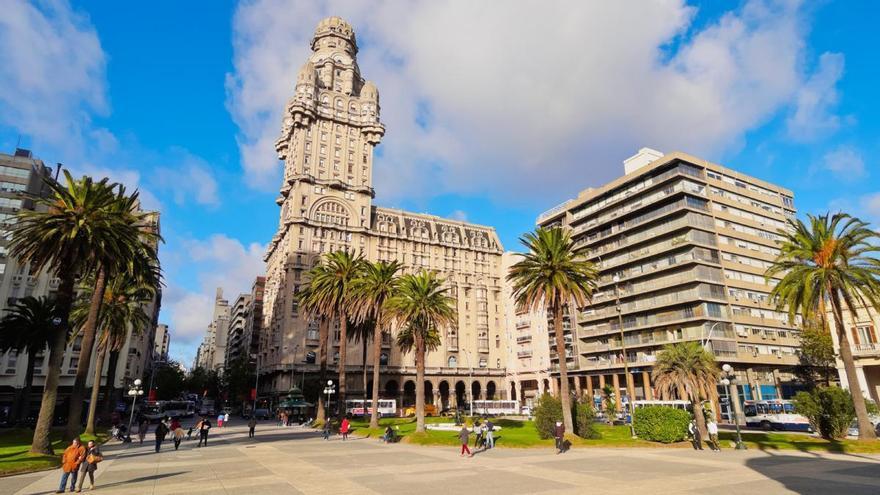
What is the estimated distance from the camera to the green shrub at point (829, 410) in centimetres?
3127

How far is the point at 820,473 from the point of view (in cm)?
1914

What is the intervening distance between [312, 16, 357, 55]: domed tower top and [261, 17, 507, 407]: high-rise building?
0.26m

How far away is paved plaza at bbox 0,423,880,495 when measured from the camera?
16703 millimetres

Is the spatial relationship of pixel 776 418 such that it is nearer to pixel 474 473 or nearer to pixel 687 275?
pixel 687 275

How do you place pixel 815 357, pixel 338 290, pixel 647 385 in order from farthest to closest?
pixel 647 385 → pixel 815 357 → pixel 338 290

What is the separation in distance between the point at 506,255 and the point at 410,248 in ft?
77.9

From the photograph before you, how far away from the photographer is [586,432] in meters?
33.8

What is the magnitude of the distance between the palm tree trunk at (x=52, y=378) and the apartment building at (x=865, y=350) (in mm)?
60714

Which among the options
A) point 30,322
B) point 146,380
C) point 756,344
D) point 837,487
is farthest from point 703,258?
point 146,380

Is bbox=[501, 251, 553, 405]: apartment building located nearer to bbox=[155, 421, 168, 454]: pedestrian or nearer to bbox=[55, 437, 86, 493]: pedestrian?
bbox=[155, 421, 168, 454]: pedestrian

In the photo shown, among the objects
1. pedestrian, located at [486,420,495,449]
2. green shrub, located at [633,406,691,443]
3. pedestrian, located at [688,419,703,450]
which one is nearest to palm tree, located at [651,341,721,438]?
green shrub, located at [633,406,691,443]

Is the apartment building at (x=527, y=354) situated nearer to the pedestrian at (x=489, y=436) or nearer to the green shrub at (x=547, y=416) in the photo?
the green shrub at (x=547, y=416)

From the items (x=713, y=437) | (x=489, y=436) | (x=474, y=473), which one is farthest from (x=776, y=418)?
(x=474, y=473)

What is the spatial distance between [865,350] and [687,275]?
69.1 feet
